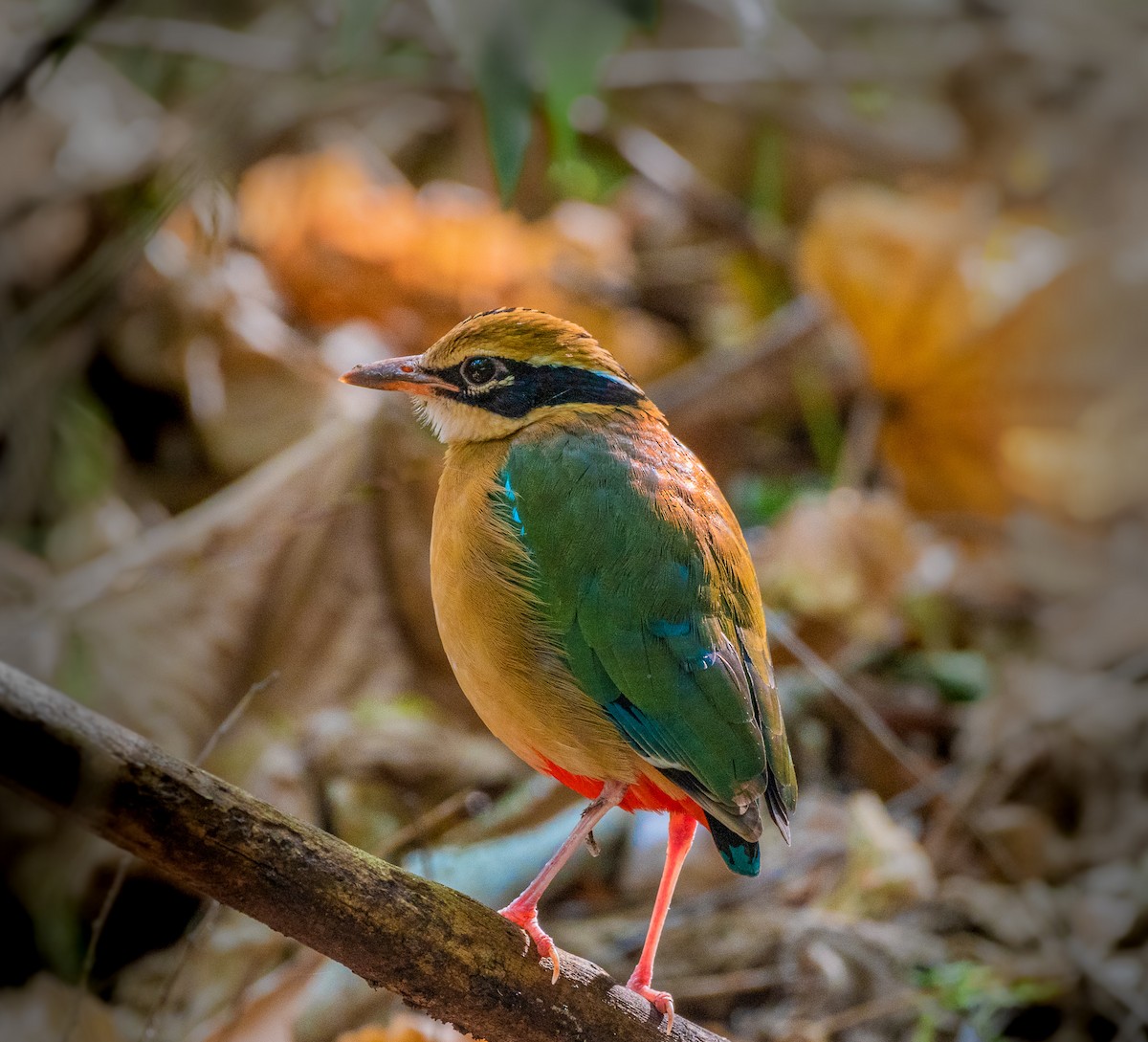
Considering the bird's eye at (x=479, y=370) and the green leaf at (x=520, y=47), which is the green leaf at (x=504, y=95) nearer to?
the green leaf at (x=520, y=47)

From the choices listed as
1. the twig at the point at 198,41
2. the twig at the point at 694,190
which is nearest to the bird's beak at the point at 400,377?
the twig at the point at 198,41

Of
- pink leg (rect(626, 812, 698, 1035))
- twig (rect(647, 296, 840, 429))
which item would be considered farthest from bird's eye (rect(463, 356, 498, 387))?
twig (rect(647, 296, 840, 429))

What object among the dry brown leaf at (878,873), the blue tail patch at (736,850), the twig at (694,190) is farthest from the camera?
the twig at (694,190)

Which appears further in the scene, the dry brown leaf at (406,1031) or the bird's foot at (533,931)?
the dry brown leaf at (406,1031)

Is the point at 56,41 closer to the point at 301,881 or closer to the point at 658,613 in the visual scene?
the point at 658,613

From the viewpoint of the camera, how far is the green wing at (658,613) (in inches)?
97.7

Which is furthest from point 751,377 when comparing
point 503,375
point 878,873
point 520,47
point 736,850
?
point 736,850

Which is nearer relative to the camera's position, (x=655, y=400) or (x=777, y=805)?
(x=777, y=805)

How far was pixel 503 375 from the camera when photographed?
280 centimetres

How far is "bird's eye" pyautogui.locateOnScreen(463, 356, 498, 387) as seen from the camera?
2.79 meters

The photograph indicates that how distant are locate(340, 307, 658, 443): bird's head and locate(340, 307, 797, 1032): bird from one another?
1 centimetres

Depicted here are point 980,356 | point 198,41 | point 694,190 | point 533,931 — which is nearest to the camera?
point 533,931

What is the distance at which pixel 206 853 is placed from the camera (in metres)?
1.94

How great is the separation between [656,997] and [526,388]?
124 cm
